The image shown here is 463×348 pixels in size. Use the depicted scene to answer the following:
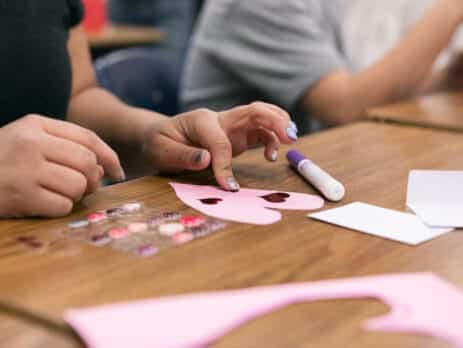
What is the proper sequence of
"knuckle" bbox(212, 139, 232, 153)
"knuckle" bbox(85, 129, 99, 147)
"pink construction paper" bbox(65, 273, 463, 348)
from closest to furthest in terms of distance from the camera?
"pink construction paper" bbox(65, 273, 463, 348), "knuckle" bbox(85, 129, 99, 147), "knuckle" bbox(212, 139, 232, 153)

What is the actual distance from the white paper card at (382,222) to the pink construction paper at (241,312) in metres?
0.11

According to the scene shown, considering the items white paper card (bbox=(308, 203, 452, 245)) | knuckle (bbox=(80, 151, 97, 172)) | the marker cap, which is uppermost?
knuckle (bbox=(80, 151, 97, 172))

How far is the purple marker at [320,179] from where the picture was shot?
31.9 inches

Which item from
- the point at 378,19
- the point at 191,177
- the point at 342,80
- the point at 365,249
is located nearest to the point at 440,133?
the point at 342,80

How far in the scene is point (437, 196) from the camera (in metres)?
0.83

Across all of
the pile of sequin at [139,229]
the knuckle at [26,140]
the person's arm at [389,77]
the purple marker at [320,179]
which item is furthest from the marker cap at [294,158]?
the person's arm at [389,77]

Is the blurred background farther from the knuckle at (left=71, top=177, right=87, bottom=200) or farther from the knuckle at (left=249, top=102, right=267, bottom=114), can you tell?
the knuckle at (left=71, top=177, right=87, bottom=200)

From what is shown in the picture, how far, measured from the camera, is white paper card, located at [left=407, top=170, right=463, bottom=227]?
Result: 74 cm

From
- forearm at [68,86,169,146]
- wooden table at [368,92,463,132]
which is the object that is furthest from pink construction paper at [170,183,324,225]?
wooden table at [368,92,463,132]

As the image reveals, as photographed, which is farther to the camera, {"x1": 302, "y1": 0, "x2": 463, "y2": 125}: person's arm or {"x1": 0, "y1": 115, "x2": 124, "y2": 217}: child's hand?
{"x1": 302, "y1": 0, "x2": 463, "y2": 125}: person's arm

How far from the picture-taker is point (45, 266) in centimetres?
60

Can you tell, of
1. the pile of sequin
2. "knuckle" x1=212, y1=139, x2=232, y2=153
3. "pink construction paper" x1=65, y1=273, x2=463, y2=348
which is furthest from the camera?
"knuckle" x1=212, y1=139, x2=232, y2=153

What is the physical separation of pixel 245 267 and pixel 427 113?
0.91m

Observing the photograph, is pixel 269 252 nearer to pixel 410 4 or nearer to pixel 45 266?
pixel 45 266
